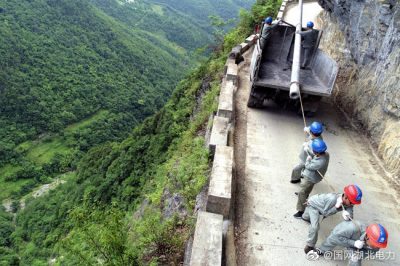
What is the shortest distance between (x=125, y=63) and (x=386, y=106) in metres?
107

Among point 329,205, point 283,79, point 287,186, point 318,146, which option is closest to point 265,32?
point 283,79

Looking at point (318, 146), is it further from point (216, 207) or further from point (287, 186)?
point (216, 207)

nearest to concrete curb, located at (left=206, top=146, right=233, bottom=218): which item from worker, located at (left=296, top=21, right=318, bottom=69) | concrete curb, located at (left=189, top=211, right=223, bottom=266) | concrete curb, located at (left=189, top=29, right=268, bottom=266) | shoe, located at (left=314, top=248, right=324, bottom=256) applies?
concrete curb, located at (left=189, top=29, right=268, bottom=266)

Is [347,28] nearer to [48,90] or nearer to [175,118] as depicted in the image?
[175,118]

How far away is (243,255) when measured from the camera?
5910mm

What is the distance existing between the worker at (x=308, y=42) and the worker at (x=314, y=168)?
5283mm

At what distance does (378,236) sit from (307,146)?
7.75 ft

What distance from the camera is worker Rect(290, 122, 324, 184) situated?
691 centimetres

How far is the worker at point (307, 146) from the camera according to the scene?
691 centimetres

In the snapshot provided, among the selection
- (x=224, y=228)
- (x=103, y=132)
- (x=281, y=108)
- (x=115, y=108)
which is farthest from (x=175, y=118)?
(x=115, y=108)

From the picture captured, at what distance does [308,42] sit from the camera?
35.9 ft

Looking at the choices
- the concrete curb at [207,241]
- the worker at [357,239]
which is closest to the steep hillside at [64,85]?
the concrete curb at [207,241]

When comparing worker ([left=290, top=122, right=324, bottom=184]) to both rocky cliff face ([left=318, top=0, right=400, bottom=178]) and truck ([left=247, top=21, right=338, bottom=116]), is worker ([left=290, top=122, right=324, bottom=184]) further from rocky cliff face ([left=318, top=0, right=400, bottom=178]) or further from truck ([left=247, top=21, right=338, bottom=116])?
truck ([left=247, top=21, right=338, bottom=116])

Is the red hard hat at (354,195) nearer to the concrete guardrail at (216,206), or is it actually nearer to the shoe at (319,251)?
the shoe at (319,251)
